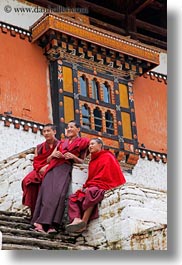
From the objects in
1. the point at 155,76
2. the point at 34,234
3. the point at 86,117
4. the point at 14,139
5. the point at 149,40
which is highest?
the point at 149,40

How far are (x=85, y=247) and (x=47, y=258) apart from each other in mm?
410

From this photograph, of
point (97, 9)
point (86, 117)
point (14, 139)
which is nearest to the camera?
point (14, 139)

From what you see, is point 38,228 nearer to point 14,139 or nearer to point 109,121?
point 14,139

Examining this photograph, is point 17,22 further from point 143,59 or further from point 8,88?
point 143,59

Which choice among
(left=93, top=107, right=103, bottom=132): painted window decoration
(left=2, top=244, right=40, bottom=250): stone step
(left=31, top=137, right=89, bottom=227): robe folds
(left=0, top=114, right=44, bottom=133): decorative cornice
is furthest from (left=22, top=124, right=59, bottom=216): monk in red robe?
(left=93, top=107, right=103, bottom=132): painted window decoration

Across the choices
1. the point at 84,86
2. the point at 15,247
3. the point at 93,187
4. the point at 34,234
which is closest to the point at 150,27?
the point at 84,86

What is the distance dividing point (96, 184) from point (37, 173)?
0.49 metres

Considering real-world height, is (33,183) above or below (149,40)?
below

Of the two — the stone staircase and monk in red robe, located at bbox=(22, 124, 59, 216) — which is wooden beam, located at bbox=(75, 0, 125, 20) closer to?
monk in red robe, located at bbox=(22, 124, 59, 216)

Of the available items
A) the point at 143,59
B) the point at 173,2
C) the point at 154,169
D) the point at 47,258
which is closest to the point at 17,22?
the point at 143,59

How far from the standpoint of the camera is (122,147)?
27.4 ft

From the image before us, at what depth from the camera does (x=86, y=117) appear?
8289 mm

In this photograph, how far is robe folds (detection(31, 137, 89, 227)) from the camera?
529cm

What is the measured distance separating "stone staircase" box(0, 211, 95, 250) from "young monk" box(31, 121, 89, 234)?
88mm
